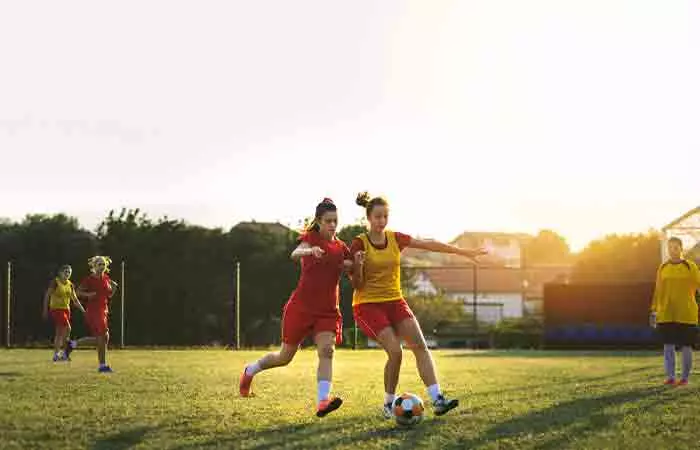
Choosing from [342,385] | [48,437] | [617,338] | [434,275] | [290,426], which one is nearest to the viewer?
[48,437]

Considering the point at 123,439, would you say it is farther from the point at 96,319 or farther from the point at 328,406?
the point at 96,319

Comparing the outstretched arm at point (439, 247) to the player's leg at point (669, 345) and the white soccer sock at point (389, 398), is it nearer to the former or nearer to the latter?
the white soccer sock at point (389, 398)

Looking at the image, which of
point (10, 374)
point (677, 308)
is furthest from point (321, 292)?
point (10, 374)

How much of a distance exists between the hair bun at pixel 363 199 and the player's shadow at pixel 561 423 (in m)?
2.04

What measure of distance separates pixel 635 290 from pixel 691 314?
2221cm

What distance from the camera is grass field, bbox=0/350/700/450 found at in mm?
7234

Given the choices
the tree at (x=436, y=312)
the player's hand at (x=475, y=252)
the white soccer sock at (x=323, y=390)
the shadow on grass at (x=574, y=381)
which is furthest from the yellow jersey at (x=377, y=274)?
the tree at (x=436, y=312)

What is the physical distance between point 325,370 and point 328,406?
0.38m

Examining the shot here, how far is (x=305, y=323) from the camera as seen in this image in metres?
8.88

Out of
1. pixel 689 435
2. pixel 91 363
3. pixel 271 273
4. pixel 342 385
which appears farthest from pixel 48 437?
pixel 271 273

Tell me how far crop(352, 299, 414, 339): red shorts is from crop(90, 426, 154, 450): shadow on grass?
1.91 meters

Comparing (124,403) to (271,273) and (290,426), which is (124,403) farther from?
(271,273)

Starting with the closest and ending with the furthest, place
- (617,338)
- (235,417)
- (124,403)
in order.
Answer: (235,417)
(124,403)
(617,338)

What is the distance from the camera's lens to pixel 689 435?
24.8ft
